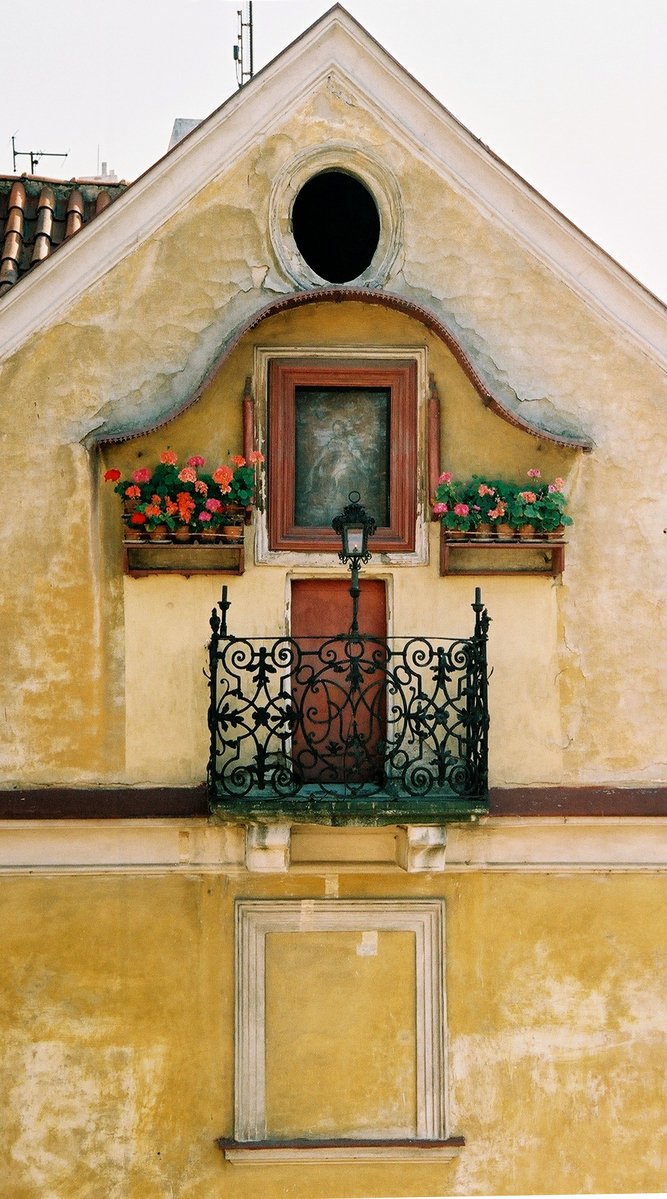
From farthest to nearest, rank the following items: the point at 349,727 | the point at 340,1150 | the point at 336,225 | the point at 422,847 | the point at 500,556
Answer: the point at 336,225
the point at 500,556
the point at 340,1150
the point at 422,847
the point at 349,727

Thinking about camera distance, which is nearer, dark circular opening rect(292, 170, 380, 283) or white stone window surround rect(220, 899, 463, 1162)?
white stone window surround rect(220, 899, 463, 1162)

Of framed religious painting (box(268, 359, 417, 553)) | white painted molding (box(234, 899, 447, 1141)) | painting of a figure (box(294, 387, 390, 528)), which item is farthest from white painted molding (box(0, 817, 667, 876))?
painting of a figure (box(294, 387, 390, 528))

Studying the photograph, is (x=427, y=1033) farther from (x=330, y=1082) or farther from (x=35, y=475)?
(x=35, y=475)

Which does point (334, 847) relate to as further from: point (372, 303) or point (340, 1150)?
point (372, 303)

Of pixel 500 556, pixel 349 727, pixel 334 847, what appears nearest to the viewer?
pixel 349 727

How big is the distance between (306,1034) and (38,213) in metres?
6.74

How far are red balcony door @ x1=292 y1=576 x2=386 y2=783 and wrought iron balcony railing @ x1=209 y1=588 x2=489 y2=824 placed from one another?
0.04ft

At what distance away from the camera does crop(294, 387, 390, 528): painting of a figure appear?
33.0 ft

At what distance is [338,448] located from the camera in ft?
33.1

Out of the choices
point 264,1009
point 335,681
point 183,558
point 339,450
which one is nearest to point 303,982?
point 264,1009

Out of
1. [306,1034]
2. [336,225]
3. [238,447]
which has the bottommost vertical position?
[306,1034]

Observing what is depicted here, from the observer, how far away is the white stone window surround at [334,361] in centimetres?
994

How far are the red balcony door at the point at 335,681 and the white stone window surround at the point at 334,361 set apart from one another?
222mm

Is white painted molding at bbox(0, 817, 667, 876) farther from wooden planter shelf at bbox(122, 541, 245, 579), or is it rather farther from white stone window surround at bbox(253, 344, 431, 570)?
white stone window surround at bbox(253, 344, 431, 570)
